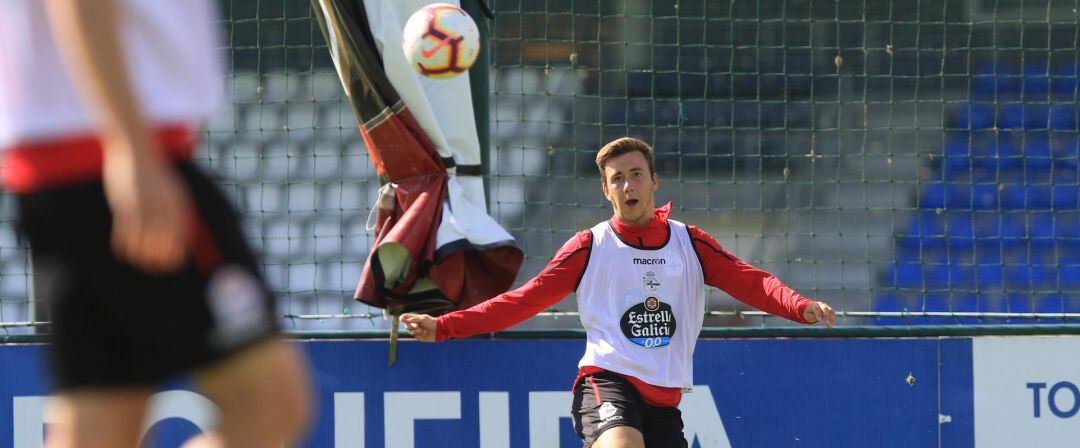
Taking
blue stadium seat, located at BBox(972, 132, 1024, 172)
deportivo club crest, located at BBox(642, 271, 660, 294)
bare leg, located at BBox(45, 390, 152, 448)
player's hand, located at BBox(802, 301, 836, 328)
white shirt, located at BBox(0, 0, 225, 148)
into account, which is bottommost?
player's hand, located at BBox(802, 301, 836, 328)

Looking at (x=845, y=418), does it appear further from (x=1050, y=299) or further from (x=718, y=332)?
(x=1050, y=299)

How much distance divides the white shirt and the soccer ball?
3.09m

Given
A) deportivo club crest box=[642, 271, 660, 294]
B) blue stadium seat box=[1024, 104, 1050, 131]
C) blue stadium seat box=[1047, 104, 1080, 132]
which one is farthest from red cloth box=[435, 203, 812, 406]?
blue stadium seat box=[1047, 104, 1080, 132]

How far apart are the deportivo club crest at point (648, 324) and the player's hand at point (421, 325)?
29.1 inches

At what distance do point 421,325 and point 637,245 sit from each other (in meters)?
0.92

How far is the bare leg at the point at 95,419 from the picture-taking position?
1913 mm

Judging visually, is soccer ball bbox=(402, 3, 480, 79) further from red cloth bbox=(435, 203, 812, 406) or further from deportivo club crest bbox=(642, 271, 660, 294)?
deportivo club crest bbox=(642, 271, 660, 294)

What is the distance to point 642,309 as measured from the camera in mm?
5008

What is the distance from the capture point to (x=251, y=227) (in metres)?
7.50

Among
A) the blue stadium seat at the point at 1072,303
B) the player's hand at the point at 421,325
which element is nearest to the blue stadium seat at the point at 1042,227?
the blue stadium seat at the point at 1072,303

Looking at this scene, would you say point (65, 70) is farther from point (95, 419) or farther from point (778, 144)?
point (778, 144)

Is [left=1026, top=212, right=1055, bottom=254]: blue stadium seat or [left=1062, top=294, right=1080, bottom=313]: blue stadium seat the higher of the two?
[left=1026, top=212, right=1055, bottom=254]: blue stadium seat

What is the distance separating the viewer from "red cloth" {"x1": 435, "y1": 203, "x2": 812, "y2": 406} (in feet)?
16.3

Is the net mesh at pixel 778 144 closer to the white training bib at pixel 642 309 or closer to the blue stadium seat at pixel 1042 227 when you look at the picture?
the blue stadium seat at pixel 1042 227
